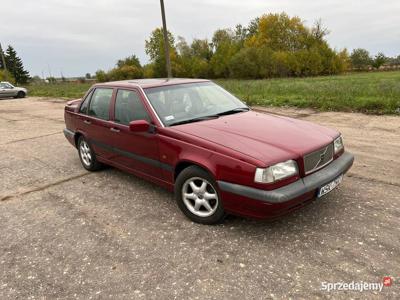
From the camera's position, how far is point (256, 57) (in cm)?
4947

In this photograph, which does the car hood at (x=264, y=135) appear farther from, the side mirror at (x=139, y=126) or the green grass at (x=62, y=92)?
the green grass at (x=62, y=92)

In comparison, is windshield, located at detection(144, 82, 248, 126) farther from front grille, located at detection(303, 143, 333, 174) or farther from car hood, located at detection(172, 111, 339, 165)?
front grille, located at detection(303, 143, 333, 174)

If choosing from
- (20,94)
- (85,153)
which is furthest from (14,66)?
(85,153)

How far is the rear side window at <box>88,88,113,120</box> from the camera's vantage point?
4809 mm

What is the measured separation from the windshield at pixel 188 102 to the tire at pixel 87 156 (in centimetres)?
182

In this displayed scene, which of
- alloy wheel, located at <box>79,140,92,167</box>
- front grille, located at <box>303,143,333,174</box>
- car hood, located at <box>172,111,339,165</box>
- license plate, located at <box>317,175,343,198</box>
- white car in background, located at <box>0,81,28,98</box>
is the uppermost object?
car hood, located at <box>172,111,339,165</box>

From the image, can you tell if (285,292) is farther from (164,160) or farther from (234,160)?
(164,160)

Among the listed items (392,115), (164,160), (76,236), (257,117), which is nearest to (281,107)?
(392,115)

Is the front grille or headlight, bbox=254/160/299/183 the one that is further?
the front grille

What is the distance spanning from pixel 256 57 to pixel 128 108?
157 feet

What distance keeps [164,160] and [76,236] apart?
1244mm

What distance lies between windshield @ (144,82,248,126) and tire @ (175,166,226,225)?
730 millimetres

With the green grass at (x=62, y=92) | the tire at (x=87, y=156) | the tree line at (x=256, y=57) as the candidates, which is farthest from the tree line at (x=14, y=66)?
the tire at (x=87, y=156)

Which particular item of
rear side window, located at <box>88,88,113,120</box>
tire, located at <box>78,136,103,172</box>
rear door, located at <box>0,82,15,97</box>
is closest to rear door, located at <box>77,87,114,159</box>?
rear side window, located at <box>88,88,113,120</box>
